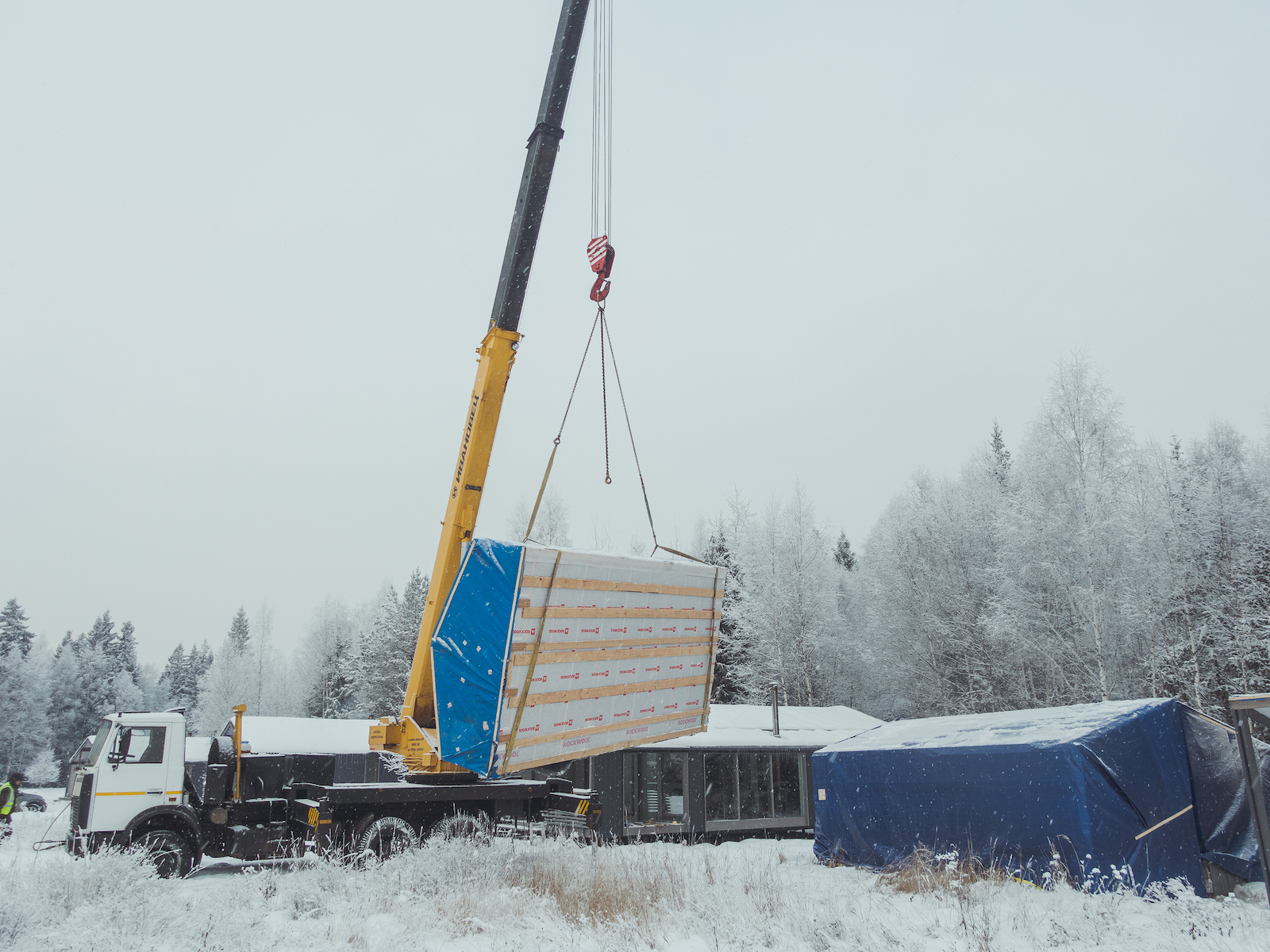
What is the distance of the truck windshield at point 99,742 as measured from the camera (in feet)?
36.6

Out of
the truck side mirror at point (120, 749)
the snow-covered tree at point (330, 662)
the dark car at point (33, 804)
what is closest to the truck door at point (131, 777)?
the truck side mirror at point (120, 749)

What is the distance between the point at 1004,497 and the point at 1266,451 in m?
8.49

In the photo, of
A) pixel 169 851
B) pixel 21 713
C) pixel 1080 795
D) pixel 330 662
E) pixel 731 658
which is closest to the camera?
pixel 1080 795

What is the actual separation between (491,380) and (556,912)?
21.1 ft

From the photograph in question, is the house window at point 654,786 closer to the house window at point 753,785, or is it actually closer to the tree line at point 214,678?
the house window at point 753,785

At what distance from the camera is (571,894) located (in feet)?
27.2

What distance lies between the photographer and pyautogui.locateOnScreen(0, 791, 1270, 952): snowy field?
22.0 ft

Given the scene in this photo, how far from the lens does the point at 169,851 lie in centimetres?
1095

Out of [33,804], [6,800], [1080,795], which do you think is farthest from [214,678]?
[1080,795]

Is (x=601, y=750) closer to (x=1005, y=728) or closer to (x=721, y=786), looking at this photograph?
(x=1005, y=728)

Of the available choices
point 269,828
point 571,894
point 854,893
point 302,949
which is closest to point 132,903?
point 302,949

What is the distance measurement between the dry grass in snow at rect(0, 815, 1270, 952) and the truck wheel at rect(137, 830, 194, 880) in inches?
39.6

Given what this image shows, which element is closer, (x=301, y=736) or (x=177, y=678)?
(x=301, y=736)

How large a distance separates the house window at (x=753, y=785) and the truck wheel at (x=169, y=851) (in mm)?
10143
